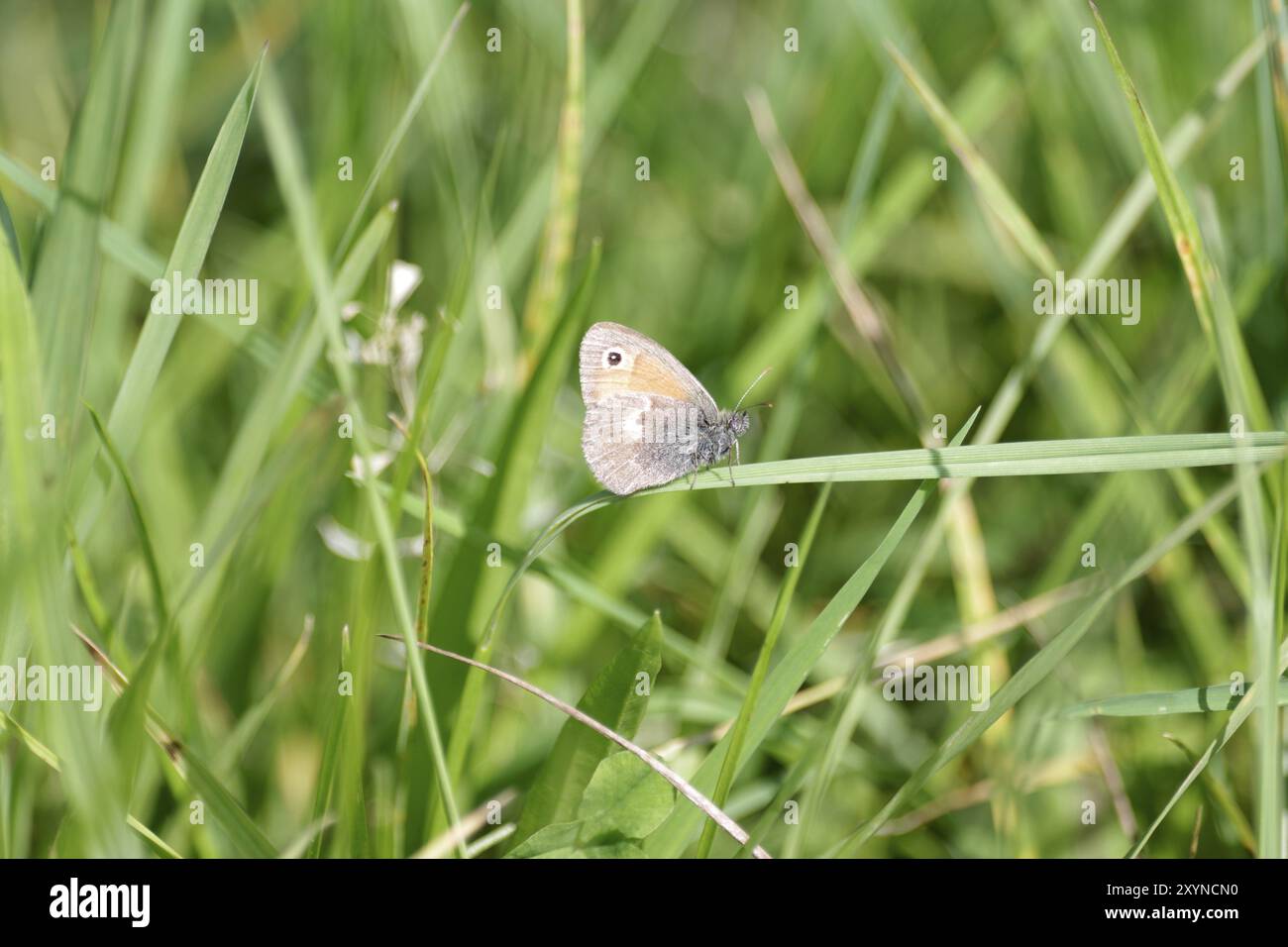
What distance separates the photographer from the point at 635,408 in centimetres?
226

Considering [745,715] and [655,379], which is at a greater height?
[655,379]

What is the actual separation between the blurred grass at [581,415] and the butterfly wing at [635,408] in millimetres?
106

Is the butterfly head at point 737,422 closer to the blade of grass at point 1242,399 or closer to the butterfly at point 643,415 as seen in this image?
the butterfly at point 643,415

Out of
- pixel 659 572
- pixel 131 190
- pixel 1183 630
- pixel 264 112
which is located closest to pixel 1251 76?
pixel 1183 630

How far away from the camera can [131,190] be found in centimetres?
238

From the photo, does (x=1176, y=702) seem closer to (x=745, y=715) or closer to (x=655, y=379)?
(x=745, y=715)

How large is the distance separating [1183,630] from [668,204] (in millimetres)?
2387

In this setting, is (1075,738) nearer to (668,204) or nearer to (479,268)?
(479,268)

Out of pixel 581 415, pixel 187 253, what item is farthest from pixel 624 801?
pixel 581 415

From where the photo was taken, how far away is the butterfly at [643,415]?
2.14 m

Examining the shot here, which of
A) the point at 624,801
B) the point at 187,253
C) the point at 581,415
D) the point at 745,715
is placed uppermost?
the point at 581,415

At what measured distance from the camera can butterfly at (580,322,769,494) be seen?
7.02 ft

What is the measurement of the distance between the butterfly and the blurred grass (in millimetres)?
110

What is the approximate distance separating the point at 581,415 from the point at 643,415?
0.96m
